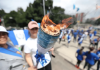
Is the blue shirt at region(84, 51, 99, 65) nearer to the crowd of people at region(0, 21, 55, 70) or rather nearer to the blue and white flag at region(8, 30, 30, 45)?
the crowd of people at region(0, 21, 55, 70)

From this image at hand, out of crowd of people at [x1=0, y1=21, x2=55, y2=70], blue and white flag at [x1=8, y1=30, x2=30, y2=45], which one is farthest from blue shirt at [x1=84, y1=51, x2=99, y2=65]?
blue and white flag at [x1=8, y1=30, x2=30, y2=45]

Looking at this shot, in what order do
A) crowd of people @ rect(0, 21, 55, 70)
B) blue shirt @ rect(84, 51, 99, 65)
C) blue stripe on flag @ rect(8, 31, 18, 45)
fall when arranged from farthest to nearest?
blue stripe on flag @ rect(8, 31, 18, 45), blue shirt @ rect(84, 51, 99, 65), crowd of people @ rect(0, 21, 55, 70)

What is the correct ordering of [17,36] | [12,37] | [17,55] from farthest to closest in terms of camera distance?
[17,36]
[12,37]
[17,55]

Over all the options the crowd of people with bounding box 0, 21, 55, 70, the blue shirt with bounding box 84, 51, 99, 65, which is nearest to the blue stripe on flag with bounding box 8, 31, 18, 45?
the crowd of people with bounding box 0, 21, 55, 70

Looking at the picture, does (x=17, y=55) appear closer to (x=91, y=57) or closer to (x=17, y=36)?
(x=17, y=36)

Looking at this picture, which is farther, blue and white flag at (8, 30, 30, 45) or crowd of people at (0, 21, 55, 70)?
blue and white flag at (8, 30, 30, 45)

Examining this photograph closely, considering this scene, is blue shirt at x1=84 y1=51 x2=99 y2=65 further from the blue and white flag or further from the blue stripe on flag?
the blue stripe on flag

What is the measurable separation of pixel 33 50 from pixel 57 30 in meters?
0.92

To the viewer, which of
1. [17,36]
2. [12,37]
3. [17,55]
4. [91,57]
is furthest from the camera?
[17,36]

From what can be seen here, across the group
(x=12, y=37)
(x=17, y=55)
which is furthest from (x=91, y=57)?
(x=12, y=37)

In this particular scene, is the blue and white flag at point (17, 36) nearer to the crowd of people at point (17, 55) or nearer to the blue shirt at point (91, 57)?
the crowd of people at point (17, 55)

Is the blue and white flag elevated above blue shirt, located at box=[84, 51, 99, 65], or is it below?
above

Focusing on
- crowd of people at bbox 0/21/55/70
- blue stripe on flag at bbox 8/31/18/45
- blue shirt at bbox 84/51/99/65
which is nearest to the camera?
crowd of people at bbox 0/21/55/70

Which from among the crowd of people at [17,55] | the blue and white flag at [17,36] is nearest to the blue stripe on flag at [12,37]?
the blue and white flag at [17,36]
